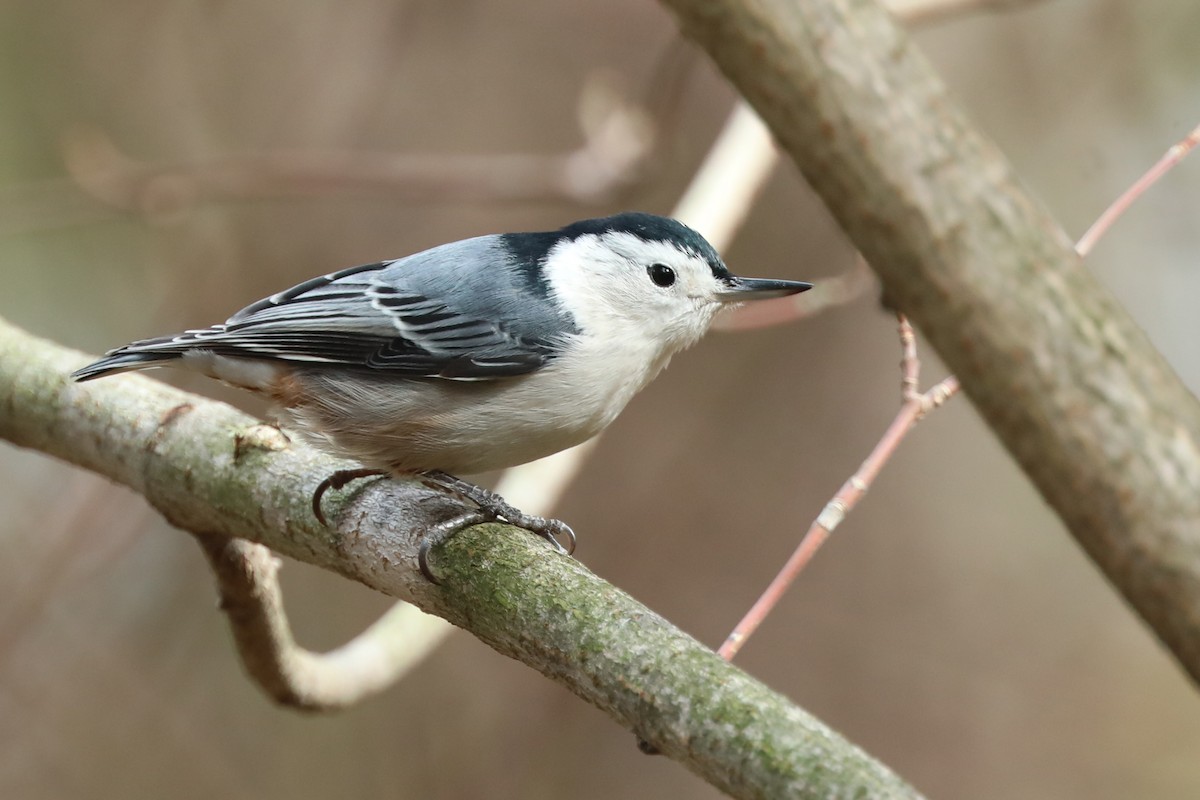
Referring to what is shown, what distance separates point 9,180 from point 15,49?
0.51m

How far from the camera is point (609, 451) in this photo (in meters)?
4.47

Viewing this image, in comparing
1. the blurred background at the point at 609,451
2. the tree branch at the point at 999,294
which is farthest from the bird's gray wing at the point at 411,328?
the blurred background at the point at 609,451

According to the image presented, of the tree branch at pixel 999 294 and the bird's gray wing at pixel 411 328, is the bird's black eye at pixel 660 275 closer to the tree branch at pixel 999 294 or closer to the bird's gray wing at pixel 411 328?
the bird's gray wing at pixel 411 328

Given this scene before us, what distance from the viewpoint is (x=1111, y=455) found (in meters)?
0.99

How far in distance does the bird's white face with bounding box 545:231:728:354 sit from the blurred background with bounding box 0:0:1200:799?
168 cm

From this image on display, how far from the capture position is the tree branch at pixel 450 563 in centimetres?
112

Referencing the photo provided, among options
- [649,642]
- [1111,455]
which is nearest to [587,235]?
[649,642]

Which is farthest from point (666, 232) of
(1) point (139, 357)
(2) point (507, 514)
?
(1) point (139, 357)

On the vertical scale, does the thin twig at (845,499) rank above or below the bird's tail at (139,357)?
above

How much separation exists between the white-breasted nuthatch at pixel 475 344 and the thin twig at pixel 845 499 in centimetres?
47

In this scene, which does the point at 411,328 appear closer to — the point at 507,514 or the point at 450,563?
the point at 507,514

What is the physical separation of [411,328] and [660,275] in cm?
51

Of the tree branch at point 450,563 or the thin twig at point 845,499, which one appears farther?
the thin twig at point 845,499

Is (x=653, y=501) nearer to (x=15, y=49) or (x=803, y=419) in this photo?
(x=803, y=419)
